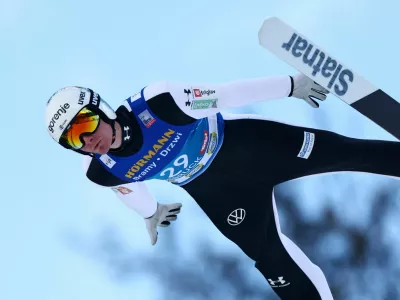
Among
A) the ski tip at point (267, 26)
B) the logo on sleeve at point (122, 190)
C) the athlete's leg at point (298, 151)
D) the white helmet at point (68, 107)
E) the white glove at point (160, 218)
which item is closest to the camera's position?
the ski tip at point (267, 26)

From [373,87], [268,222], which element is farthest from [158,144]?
[373,87]

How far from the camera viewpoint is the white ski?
3791mm

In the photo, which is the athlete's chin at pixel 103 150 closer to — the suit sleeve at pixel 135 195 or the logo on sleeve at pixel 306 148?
the suit sleeve at pixel 135 195

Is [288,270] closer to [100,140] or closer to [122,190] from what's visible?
[122,190]

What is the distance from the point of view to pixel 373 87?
398 centimetres

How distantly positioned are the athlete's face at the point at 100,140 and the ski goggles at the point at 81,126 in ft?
0.08

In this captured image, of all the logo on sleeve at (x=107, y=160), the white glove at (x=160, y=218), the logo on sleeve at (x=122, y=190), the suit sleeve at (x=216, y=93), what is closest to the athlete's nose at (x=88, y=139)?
the logo on sleeve at (x=107, y=160)

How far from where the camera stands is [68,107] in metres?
4.38

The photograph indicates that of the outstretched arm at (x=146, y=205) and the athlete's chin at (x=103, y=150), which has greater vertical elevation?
the athlete's chin at (x=103, y=150)

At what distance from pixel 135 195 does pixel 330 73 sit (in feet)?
6.06

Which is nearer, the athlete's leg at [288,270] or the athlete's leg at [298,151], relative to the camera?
the athlete's leg at [298,151]

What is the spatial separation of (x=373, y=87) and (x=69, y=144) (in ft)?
6.01

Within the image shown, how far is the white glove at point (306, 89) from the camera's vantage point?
4617mm

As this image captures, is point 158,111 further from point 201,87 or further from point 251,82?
point 251,82
